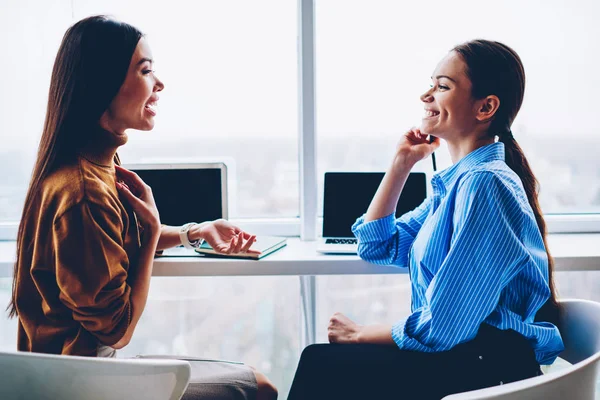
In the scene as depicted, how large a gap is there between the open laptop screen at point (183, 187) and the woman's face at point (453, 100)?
88 centimetres

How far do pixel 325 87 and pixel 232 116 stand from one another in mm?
406

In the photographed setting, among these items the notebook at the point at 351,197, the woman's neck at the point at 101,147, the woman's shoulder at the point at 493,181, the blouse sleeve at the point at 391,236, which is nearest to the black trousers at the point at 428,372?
the woman's shoulder at the point at 493,181

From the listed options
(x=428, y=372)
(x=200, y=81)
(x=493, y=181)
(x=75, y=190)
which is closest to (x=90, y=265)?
(x=75, y=190)

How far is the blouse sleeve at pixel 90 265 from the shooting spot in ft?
3.69

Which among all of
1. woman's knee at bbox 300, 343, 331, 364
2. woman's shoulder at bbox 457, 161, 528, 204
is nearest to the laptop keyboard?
woman's knee at bbox 300, 343, 331, 364

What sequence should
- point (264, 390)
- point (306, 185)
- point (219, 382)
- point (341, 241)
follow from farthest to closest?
point (306, 185) → point (341, 241) → point (264, 390) → point (219, 382)

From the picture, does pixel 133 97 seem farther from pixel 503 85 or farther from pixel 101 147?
pixel 503 85

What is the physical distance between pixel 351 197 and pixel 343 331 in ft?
2.61

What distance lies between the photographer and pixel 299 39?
2.21m

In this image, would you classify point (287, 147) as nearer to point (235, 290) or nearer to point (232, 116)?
point (232, 116)

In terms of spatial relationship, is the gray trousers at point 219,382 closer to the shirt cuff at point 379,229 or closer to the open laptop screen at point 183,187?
the shirt cuff at point 379,229

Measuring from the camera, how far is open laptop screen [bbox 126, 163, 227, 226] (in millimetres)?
2041

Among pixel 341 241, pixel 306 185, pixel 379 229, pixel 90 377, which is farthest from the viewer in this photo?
pixel 306 185

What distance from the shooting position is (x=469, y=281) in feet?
3.81
